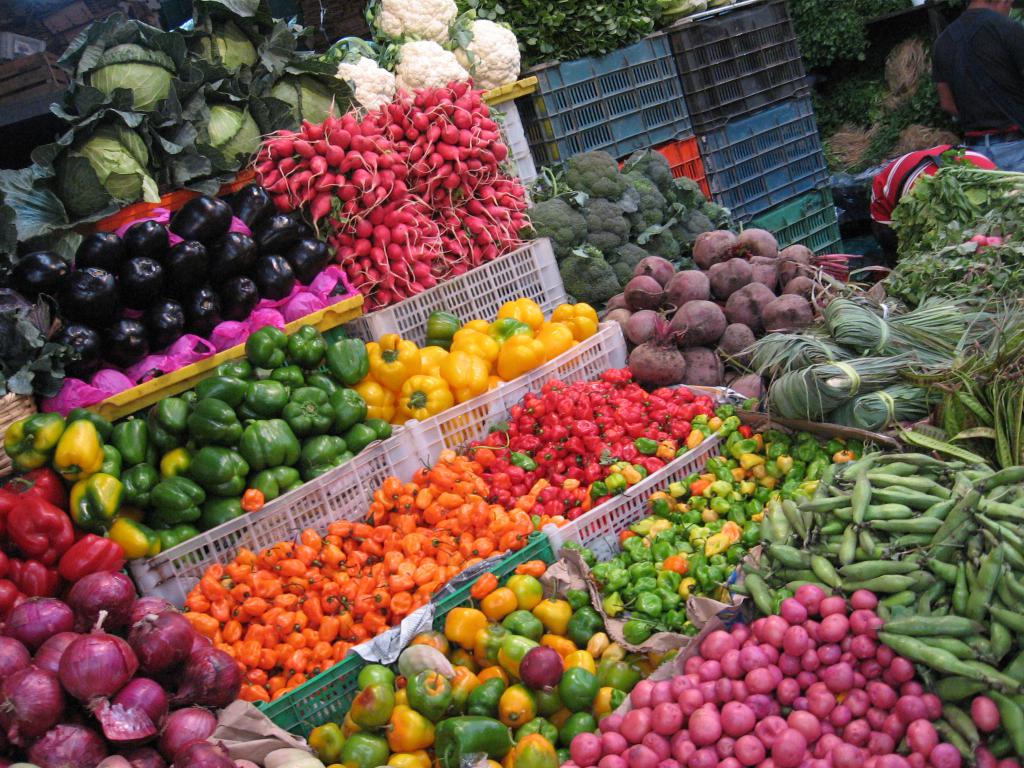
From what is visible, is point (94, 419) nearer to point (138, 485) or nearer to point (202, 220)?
point (138, 485)

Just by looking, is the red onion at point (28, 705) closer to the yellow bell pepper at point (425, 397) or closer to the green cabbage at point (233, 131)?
the yellow bell pepper at point (425, 397)

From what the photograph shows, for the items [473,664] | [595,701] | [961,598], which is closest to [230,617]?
[473,664]

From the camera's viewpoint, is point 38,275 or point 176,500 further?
point 38,275

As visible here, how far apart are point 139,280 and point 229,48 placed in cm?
186

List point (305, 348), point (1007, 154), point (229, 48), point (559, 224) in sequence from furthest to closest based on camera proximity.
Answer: point (1007, 154)
point (559, 224)
point (229, 48)
point (305, 348)

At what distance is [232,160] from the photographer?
14.4 feet

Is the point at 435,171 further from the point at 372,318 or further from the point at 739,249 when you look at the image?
the point at 739,249

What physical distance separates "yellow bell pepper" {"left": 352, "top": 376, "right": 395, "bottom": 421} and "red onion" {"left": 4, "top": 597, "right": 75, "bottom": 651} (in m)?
1.61

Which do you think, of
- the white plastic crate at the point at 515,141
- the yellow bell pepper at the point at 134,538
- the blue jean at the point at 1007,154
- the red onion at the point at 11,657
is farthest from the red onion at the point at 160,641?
the blue jean at the point at 1007,154

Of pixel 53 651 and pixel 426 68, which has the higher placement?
pixel 426 68

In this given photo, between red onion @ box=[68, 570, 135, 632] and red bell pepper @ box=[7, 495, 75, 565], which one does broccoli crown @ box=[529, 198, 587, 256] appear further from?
red onion @ box=[68, 570, 135, 632]

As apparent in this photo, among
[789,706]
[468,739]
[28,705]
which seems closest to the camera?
[28,705]

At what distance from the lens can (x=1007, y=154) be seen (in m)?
6.21

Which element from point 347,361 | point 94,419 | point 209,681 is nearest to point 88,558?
point 94,419
